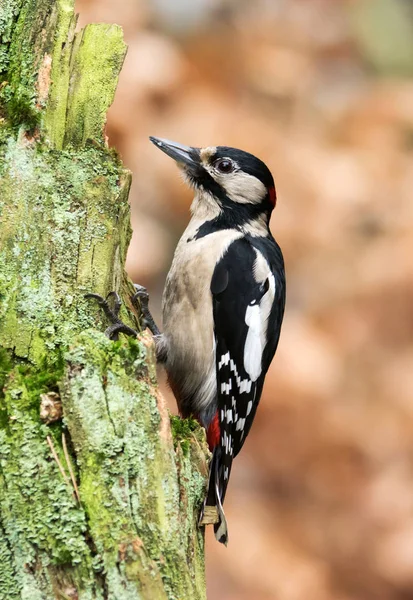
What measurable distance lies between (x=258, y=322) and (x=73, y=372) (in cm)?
152

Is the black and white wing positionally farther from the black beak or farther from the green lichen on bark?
the green lichen on bark

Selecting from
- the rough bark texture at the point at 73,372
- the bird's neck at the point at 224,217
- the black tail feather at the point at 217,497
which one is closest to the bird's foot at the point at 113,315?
the rough bark texture at the point at 73,372

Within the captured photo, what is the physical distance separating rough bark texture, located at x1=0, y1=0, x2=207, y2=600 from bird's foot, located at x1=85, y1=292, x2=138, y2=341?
3cm

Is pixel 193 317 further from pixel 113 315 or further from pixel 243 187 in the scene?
pixel 113 315

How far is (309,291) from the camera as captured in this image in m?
5.65

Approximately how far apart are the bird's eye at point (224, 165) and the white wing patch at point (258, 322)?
45 centimetres

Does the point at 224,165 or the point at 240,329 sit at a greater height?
the point at 224,165

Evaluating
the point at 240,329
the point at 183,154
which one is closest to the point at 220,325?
the point at 240,329

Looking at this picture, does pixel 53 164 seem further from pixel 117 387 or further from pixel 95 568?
pixel 95 568

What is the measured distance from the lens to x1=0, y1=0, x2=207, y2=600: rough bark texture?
2225 mm

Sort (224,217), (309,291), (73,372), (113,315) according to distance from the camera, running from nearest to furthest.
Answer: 1. (73,372)
2. (113,315)
3. (224,217)
4. (309,291)

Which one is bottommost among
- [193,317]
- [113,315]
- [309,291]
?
[309,291]

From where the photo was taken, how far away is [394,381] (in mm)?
5488

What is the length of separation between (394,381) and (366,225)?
987 mm
